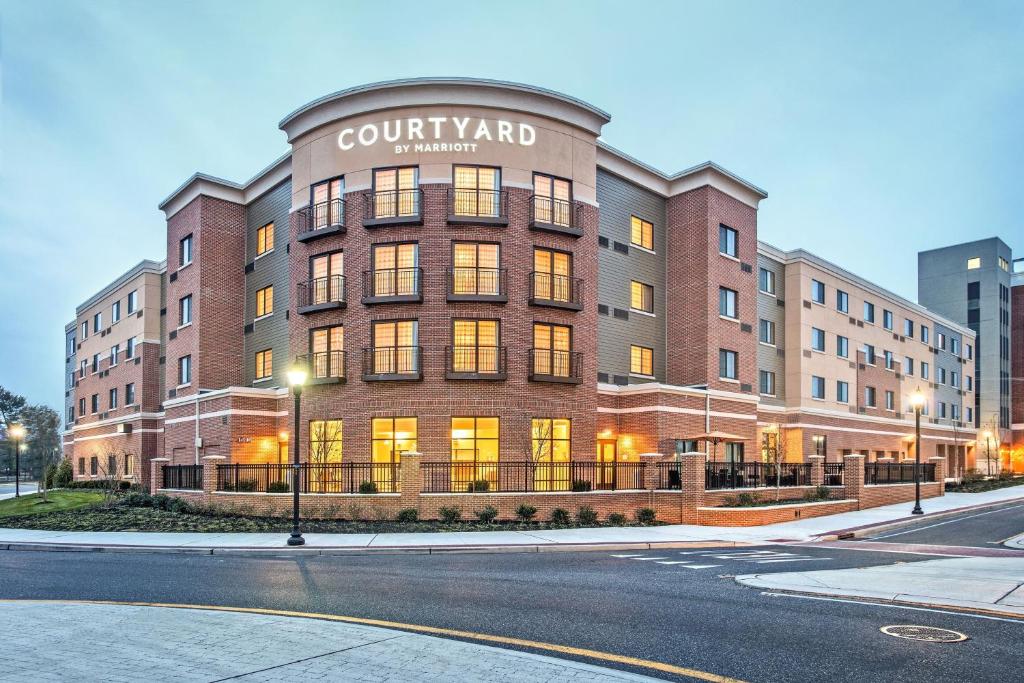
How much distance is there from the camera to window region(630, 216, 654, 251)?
3666 centimetres

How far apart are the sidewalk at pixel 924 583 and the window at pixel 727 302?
73.3ft

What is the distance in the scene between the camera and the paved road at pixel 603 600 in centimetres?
828

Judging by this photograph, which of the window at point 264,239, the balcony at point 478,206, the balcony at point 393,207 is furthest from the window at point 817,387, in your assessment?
the window at point 264,239

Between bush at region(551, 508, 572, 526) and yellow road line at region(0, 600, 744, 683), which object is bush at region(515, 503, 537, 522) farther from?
yellow road line at region(0, 600, 744, 683)

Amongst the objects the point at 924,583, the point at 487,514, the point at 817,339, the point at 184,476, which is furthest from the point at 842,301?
the point at 924,583

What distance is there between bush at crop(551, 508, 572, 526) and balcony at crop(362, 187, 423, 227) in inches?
487

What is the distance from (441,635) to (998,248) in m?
88.1

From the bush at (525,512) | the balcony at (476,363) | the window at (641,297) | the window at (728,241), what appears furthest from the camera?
the window at (728,241)

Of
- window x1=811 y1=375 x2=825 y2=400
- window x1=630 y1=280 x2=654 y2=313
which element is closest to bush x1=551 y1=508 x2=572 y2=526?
Result: window x1=630 y1=280 x2=654 y2=313

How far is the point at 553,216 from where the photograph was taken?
3109cm

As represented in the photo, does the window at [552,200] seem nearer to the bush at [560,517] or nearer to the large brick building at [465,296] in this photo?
the large brick building at [465,296]

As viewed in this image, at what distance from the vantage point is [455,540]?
2066cm

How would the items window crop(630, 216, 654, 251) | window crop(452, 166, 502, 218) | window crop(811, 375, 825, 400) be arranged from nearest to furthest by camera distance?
window crop(452, 166, 502, 218) < window crop(630, 216, 654, 251) < window crop(811, 375, 825, 400)

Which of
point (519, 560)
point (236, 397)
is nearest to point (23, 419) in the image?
point (236, 397)
